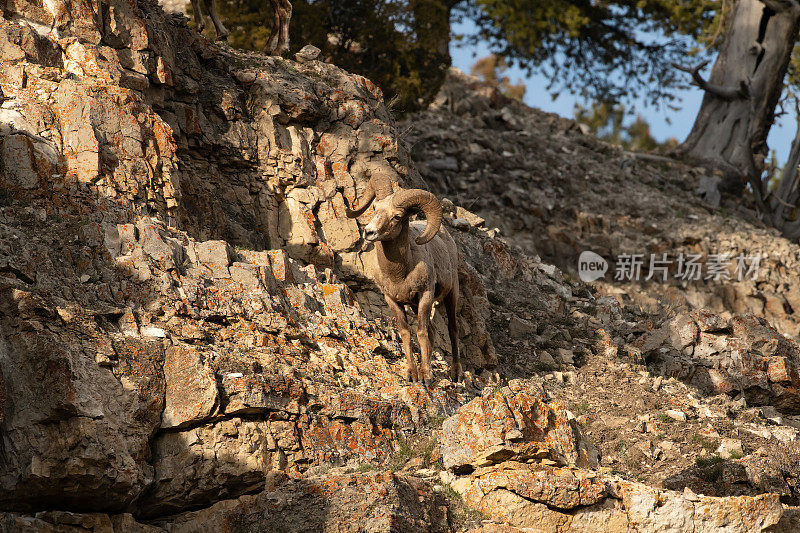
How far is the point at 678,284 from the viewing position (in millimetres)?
21031

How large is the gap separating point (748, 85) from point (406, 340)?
2282 cm

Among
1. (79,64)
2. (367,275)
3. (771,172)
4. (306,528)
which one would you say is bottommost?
(306,528)

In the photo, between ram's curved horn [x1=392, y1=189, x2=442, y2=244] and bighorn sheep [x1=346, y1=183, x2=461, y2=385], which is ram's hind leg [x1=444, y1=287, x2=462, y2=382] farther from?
ram's curved horn [x1=392, y1=189, x2=442, y2=244]

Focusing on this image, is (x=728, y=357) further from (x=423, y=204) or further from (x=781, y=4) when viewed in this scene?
(x=781, y=4)

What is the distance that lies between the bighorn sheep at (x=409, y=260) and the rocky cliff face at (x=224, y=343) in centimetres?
31

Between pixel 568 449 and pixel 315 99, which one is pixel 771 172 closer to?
pixel 315 99

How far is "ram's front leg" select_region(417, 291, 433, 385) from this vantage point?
9.90 m

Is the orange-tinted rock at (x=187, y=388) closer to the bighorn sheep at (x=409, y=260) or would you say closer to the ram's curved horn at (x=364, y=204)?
the bighorn sheep at (x=409, y=260)

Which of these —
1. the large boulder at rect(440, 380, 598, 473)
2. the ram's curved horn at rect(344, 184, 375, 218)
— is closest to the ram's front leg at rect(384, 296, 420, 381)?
the ram's curved horn at rect(344, 184, 375, 218)

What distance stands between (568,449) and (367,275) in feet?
16.9

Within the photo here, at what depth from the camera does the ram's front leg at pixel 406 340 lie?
31.8 feet

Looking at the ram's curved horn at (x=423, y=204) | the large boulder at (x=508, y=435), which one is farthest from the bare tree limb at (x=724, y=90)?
the large boulder at (x=508, y=435)

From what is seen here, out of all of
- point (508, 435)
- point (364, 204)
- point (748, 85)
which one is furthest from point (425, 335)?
point (748, 85)

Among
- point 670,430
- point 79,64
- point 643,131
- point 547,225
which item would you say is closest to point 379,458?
point 670,430
